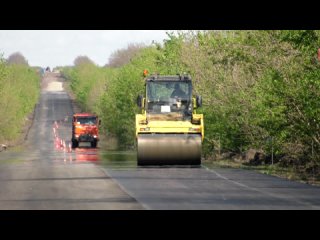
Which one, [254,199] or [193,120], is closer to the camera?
[254,199]

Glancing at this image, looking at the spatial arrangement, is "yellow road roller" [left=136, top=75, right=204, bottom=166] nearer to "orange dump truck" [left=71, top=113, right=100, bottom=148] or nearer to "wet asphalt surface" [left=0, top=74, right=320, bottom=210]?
"wet asphalt surface" [left=0, top=74, right=320, bottom=210]

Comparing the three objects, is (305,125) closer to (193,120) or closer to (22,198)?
(193,120)

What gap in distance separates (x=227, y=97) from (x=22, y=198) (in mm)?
19701

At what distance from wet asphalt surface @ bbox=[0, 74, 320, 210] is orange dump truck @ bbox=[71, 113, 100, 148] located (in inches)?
1211

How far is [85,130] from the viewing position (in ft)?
229

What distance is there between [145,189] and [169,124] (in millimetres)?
10539

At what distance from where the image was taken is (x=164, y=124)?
3534 cm

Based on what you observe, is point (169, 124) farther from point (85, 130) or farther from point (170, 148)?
point (85, 130)

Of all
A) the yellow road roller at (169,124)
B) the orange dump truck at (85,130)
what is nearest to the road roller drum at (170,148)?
the yellow road roller at (169,124)

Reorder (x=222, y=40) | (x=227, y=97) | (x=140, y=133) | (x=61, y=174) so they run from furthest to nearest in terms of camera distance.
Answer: (x=222, y=40) < (x=227, y=97) < (x=140, y=133) < (x=61, y=174)

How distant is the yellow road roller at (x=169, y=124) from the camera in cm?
3469

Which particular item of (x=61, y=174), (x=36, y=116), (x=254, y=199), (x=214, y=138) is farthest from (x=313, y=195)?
(x=36, y=116)

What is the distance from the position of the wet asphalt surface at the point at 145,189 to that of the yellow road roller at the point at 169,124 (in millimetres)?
584

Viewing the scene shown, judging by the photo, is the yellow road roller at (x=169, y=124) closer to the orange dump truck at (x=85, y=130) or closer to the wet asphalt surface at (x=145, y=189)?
the wet asphalt surface at (x=145, y=189)
